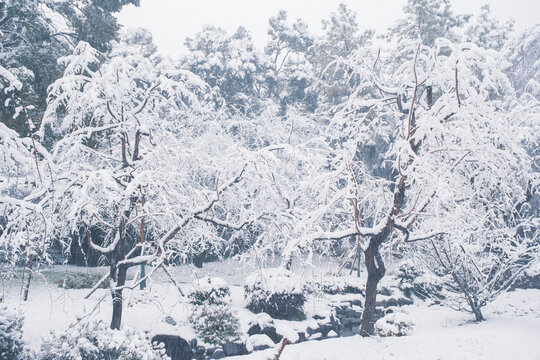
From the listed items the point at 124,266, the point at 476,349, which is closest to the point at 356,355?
the point at 476,349

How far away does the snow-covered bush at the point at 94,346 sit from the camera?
539cm

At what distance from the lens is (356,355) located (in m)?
6.93

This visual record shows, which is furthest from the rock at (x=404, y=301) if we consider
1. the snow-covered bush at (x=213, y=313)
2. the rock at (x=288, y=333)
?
the rock at (x=288, y=333)

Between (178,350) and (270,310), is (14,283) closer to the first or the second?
(178,350)

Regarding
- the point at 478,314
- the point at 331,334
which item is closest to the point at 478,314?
the point at 478,314

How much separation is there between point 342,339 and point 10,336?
6.40 m

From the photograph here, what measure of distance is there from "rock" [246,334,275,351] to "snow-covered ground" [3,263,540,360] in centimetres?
47

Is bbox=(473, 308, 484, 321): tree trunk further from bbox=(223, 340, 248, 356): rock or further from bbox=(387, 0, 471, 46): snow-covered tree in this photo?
bbox=(387, 0, 471, 46): snow-covered tree

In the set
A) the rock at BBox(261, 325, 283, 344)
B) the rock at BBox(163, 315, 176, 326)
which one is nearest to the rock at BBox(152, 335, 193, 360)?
the rock at BBox(163, 315, 176, 326)

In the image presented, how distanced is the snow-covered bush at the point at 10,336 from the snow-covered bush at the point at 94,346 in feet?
1.84

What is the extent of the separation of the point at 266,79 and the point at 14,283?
20.4 meters

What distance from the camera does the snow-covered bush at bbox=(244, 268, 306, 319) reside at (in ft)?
34.6

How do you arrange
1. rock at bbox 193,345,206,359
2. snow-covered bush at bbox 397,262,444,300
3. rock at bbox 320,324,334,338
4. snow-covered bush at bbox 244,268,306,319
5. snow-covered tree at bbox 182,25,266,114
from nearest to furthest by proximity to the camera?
rock at bbox 193,345,206,359 < snow-covered bush at bbox 244,268,306,319 < rock at bbox 320,324,334,338 < snow-covered bush at bbox 397,262,444,300 < snow-covered tree at bbox 182,25,266,114

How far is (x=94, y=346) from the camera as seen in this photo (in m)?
5.50
